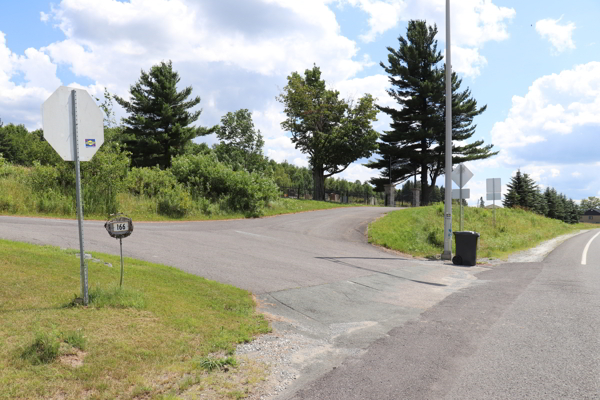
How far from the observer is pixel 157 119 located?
40.5m

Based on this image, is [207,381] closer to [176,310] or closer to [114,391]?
[114,391]

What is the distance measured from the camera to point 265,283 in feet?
28.5

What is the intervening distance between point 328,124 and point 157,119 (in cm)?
2153

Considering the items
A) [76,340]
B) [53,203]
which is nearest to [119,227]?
[76,340]

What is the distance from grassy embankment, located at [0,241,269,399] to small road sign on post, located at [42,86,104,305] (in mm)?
692

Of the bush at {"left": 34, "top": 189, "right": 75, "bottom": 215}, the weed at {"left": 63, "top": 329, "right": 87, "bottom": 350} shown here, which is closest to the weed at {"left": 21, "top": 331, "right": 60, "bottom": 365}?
the weed at {"left": 63, "top": 329, "right": 87, "bottom": 350}

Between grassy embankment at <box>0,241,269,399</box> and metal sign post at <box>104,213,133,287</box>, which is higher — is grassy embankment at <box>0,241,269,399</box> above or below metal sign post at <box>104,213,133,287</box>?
below

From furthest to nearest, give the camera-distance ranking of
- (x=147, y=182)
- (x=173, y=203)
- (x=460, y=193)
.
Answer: (x=147, y=182)
(x=173, y=203)
(x=460, y=193)

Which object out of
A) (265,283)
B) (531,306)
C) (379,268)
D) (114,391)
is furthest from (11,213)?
(531,306)

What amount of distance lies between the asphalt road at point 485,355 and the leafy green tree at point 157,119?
37364 millimetres

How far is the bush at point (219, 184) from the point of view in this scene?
2428 centimetres

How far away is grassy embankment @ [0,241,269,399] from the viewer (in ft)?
12.1

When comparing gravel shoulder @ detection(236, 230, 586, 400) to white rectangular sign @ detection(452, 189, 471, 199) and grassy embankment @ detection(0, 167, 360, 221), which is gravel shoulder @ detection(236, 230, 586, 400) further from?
grassy embankment @ detection(0, 167, 360, 221)

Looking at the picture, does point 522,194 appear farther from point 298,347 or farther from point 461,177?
point 298,347
